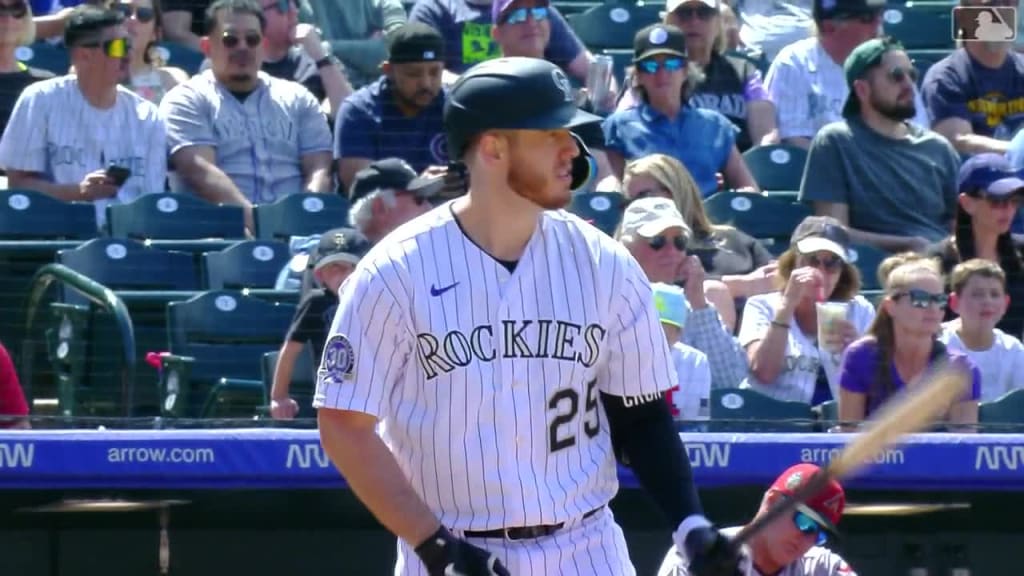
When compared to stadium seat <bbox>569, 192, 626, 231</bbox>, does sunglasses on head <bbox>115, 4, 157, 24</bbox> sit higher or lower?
higher

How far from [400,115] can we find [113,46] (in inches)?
42.1

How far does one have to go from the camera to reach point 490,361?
288cm

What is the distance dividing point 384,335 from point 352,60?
599 centimetres

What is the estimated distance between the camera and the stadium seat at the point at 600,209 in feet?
21.3

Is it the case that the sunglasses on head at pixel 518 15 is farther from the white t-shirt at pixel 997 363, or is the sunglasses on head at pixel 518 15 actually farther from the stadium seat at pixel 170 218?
the white t-shirt at pixel 997 363

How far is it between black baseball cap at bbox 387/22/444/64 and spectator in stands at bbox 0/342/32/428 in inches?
102

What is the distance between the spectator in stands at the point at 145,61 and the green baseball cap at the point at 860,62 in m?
2.63

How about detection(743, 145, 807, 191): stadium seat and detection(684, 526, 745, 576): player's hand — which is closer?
detection(684, 526, 745, 576): player's hand

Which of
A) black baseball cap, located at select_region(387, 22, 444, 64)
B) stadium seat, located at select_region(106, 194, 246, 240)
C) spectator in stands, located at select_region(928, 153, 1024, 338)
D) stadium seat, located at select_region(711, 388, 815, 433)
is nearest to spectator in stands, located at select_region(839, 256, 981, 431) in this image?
stadium seat, located at select_region(711, 388, 815, 433)

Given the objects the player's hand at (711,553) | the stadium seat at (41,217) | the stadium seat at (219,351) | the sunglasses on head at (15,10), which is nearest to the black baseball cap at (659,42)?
the stadium seat at (219,351)

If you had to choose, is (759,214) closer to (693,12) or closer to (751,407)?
(693,12)

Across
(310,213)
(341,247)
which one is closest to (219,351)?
(341,247)

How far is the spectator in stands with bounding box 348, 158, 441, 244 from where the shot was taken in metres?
6.06

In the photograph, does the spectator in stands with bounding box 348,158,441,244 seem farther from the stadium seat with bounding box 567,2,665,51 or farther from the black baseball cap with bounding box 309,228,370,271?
the stadium seat with bounding box 567,2,665,51
